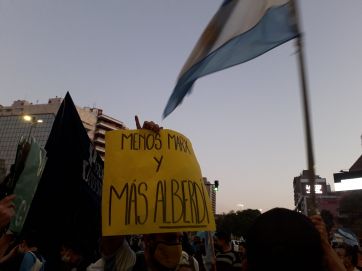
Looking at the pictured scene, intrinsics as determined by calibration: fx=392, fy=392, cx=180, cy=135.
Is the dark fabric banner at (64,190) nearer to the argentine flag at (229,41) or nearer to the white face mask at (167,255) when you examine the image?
the argentine flag at (229,41)

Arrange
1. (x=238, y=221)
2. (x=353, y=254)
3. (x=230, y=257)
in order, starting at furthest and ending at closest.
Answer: (x=238, y=221) → (x=230, y=257) → (x=353, y=254)

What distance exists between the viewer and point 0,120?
91562 mm

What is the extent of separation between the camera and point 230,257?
21.3ft

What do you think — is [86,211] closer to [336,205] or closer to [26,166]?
[26,166]

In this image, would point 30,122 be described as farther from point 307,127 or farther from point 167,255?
point 307,127

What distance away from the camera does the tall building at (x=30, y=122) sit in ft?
262

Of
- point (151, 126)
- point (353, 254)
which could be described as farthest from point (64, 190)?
point (353, 254)

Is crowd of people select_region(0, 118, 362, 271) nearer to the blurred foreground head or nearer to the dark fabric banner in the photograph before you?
the blurred foreground head

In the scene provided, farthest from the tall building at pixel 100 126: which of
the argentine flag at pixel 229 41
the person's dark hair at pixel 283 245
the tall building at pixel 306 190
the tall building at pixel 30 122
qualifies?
the person's dark hair at pixel 283 245

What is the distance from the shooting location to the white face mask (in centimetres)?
276

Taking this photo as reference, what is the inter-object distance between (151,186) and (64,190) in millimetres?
1361

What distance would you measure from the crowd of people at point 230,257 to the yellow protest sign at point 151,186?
0.17 metres

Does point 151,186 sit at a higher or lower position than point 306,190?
lower

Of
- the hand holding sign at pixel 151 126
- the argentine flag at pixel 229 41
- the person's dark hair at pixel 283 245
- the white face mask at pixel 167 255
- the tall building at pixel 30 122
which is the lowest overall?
the white face mask at pixel 167 255
